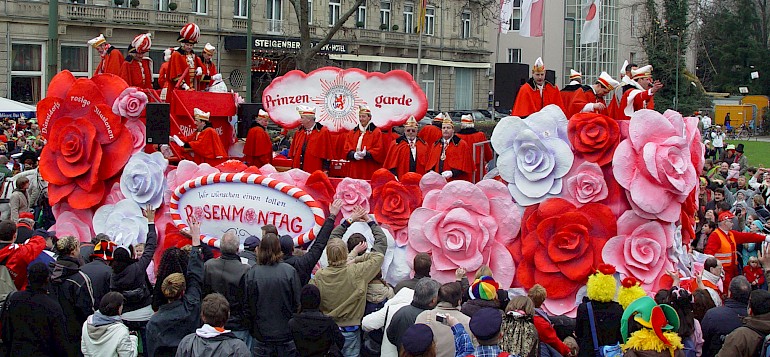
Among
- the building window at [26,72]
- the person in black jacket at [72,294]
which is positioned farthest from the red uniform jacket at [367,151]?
the building window at [26,72]

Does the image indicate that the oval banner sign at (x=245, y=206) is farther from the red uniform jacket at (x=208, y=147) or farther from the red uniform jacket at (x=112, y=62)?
the red uniform jacket at (x=112, y=62)

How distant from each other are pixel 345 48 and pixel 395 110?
31000 mm

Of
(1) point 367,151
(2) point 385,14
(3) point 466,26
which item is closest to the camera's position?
(1) point 367,151

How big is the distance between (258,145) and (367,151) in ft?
6.18

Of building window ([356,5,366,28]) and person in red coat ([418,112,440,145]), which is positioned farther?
building window ([356,5,366,28])

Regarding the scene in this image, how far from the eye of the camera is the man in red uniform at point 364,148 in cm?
1223

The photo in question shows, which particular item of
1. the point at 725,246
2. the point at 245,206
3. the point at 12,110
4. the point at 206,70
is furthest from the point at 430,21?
the point at 725,246

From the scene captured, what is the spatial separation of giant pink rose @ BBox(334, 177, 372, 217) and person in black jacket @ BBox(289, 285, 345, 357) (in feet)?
12.5

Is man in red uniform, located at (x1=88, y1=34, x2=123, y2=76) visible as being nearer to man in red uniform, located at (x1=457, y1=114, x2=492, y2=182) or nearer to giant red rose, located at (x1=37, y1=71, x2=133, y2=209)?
giant red rose, located at (x1=37, y1=71, x2=133, y2=209)

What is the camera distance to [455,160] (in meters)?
11.6

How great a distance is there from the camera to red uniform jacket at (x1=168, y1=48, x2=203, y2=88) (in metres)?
13.4

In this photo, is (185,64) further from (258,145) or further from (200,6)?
(200,6)

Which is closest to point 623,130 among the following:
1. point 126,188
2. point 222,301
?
point 222,301

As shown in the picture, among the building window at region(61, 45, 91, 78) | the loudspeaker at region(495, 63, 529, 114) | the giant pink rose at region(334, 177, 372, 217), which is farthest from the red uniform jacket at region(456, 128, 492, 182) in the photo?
the building window at region(61, 45, 91, 78)
